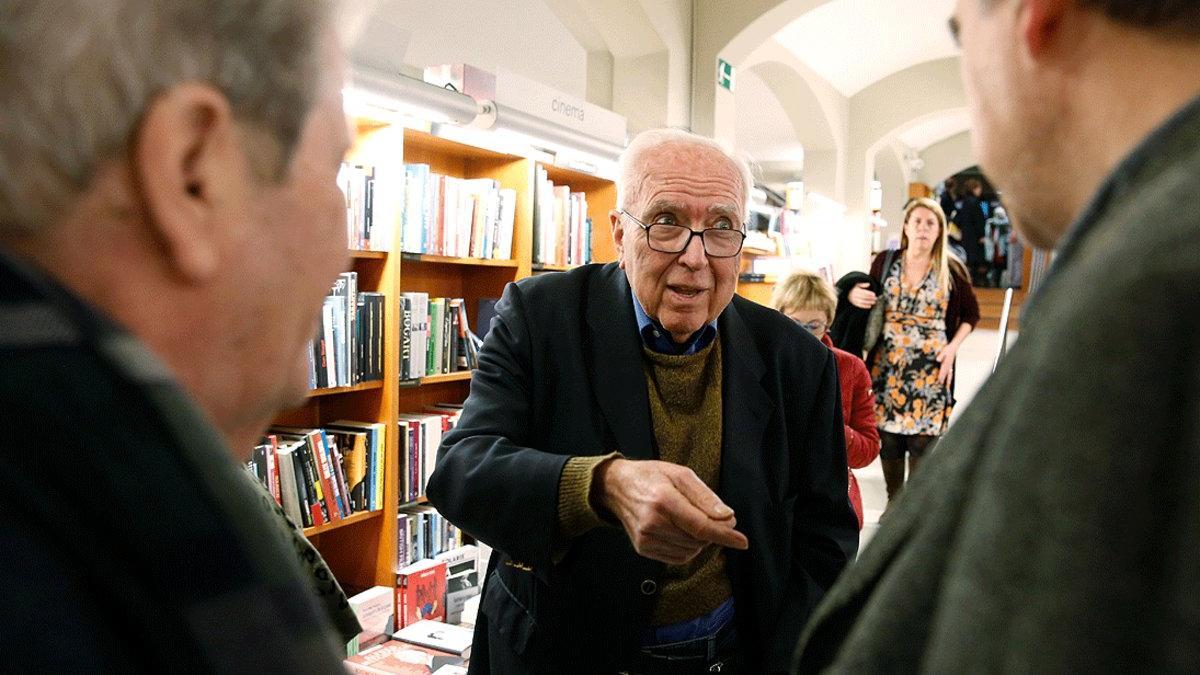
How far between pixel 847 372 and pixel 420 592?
1971 mm

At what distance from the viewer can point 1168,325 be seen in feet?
1.38

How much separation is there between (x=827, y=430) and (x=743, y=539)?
21.3 inches

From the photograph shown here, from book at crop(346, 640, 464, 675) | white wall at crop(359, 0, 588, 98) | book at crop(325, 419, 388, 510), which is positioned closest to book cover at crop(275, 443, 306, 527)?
book at crop(325, 419, 388, 510)

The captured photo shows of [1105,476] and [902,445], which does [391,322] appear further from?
[1105,476]

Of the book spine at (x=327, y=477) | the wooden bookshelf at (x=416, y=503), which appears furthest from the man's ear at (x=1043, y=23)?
the wooden bookshelf at (x=416, y=503)

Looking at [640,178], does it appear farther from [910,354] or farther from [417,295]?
[910,354]

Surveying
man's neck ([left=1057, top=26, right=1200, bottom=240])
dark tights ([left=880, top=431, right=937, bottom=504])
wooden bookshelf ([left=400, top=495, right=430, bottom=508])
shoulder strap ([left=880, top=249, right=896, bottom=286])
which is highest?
shoulder strap ([left=880, top=249, right=896, bottom=286])

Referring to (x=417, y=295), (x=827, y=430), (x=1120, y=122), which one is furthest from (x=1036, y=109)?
(x=417, y=295)

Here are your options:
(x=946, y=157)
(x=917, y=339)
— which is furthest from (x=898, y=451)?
(x=946, y=157)

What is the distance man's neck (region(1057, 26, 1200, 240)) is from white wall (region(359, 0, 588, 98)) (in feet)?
19.7

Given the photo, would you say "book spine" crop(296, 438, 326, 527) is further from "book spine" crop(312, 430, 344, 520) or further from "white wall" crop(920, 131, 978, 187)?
"white wall" crop(920, 131, 978, 187)

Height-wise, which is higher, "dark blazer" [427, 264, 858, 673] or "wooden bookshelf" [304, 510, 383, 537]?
"dark blazer" [427, 264, 858, 673]

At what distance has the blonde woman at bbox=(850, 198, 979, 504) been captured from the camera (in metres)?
5.00

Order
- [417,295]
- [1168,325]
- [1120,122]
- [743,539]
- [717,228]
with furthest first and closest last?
[417,295]
[717,228]
[743,539]
[1120,122]
[1168,325]
